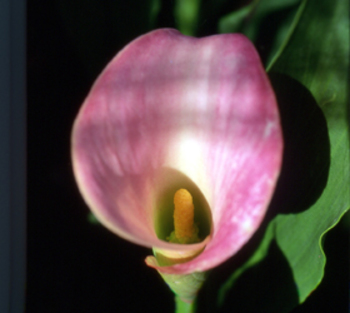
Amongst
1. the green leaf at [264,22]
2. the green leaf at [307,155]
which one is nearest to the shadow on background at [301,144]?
the green leaf at [307,155]

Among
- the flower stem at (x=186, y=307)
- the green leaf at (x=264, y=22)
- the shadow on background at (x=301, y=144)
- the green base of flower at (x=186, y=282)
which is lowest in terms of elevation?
the flower stem at (x=186, y=307)

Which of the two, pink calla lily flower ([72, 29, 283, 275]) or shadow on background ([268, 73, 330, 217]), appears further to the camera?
shadow on background ([268, 73, 330, 217])

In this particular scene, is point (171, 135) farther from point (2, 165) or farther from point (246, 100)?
point (2, 165)

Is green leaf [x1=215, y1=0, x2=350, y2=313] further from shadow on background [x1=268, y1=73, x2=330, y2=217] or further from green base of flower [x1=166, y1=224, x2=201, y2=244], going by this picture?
green base of flower [x1=166, y1=224, x2=201, y2=244]

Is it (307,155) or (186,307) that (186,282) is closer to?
(186,307)

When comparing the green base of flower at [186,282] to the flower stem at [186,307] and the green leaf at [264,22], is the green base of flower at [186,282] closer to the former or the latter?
the flower stem at [186,307]

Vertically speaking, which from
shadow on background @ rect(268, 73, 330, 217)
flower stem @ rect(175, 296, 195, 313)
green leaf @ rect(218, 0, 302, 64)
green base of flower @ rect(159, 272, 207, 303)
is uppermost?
green leaf @ rect(218, 0, 302, 64)


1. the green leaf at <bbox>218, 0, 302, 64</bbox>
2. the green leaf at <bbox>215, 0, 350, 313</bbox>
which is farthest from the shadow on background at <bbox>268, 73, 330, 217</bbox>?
the green leaf at <bbox>218, 0, 302, 64</bbox>
